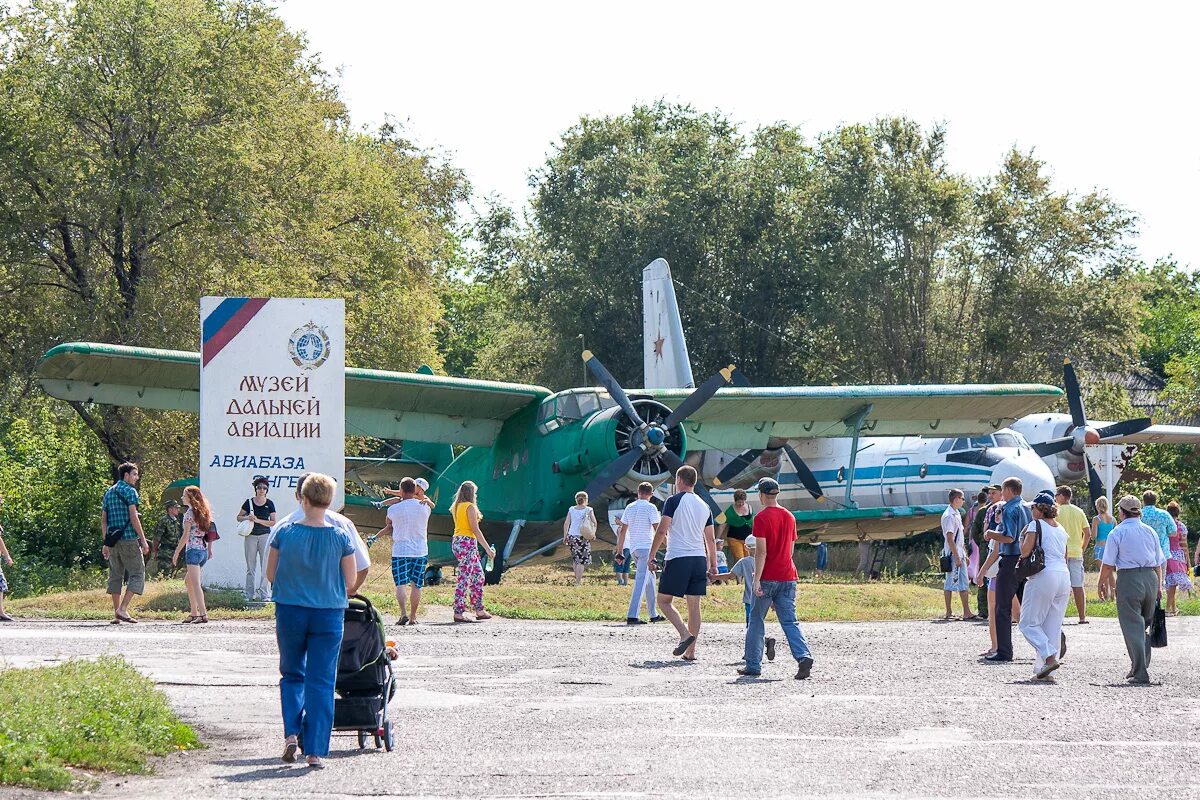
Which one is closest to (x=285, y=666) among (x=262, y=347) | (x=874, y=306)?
(x=262, y=347)

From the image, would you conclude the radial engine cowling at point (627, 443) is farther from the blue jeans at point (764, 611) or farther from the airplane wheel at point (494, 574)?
the blue jeans at point (764, 611)

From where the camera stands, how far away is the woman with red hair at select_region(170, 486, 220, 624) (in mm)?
16828

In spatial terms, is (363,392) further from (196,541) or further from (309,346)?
(196,541)

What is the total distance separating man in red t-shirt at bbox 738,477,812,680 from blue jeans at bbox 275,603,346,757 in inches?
203

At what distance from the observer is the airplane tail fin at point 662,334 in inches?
1439

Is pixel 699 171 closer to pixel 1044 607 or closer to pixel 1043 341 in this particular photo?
pixel 1043 341

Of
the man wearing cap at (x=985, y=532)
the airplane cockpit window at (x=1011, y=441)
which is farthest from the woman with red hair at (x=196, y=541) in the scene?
the airplane cockpit window at (x=1011, y=441)

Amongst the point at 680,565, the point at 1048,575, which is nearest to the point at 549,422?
the point at 680,565

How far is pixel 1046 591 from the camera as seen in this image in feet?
41.6

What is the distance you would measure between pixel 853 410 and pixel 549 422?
296 inches

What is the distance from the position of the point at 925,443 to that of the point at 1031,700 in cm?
2189

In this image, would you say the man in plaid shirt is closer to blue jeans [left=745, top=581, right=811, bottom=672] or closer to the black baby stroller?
blue jeans [left=745, top=581, right=811, bottom=672]

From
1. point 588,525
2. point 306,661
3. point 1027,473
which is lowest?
point 306,661

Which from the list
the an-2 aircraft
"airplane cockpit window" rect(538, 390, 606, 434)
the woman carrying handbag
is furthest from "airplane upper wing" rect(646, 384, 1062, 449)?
the woman carrying handbag
